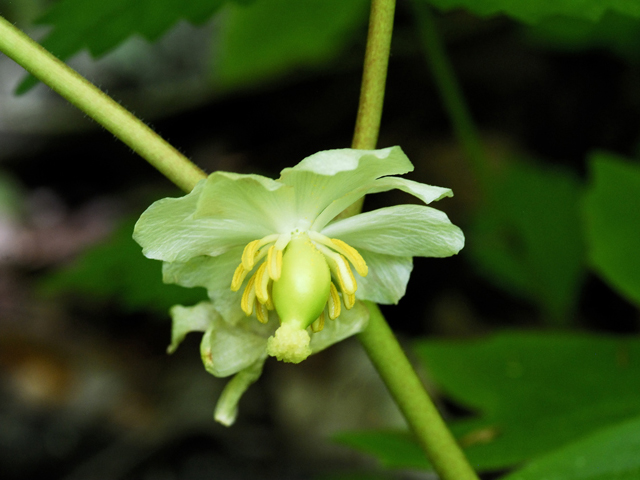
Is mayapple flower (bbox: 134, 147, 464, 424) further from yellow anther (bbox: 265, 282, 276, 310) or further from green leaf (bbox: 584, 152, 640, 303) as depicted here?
green leaf (bbox: 584, 152, 640, 303)

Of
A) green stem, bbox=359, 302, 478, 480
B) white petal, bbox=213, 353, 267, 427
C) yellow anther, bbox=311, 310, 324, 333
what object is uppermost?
yellow anther, bbox=311, 310, 324, 333

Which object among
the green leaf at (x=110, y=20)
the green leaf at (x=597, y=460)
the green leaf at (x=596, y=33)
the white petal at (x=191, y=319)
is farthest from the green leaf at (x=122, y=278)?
Result: the green leaf at (x=596, y=33)

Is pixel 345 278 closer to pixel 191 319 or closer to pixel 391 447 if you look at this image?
pixel 191 319

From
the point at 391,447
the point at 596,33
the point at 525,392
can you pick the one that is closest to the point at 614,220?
the point at 525,392

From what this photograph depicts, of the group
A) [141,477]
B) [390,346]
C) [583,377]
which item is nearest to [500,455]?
[583,377]

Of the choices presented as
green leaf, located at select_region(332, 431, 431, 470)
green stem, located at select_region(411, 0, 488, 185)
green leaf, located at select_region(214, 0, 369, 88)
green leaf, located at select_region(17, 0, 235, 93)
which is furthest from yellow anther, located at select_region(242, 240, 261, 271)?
green leaf, located at select_region(214, 0, 369, 88)

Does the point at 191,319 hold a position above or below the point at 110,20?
below

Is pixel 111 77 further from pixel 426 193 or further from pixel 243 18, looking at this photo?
pixel 426 193
